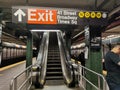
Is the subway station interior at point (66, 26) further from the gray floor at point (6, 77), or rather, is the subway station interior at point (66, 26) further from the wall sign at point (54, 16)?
the gray floor at point (6, 77)

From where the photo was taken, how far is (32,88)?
7.59 m

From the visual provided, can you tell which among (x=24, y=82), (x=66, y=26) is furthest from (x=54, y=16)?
(x=24, y=82)

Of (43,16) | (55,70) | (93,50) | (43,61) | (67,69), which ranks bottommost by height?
(55,70)

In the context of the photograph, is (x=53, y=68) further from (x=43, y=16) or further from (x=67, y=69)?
(x=43, y=16)

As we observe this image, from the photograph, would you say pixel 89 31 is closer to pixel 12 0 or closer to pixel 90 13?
pixel 90 13

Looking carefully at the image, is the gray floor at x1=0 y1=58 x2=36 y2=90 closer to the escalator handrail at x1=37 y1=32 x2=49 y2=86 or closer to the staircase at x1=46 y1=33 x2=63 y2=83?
the escalator handrail at x1=37 y1=32 x2=49 y2=86

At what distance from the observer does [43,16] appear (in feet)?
18.6

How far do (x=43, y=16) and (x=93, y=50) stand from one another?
2361mm

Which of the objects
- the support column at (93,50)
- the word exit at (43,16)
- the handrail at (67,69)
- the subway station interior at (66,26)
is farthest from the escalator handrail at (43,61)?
the word exit at (43,16)

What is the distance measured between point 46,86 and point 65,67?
1574 millimetres

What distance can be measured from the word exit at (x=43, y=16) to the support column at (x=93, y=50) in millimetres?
1776

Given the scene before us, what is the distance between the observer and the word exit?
5.63 metres

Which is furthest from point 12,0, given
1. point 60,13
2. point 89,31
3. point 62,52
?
point 62,52

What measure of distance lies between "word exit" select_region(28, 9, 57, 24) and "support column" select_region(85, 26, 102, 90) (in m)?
1.78
